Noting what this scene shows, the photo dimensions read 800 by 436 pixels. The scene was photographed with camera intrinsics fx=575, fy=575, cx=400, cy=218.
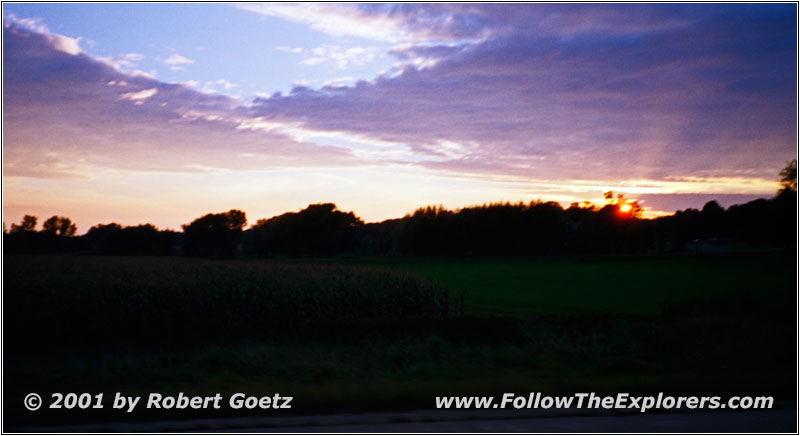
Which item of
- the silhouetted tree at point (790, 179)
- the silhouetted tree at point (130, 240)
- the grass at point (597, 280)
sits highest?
the silhouetted tree at point (790, 179)

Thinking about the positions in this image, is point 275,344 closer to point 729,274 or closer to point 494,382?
point 494,382

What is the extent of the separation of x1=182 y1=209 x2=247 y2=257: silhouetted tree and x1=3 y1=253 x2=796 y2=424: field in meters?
1.70

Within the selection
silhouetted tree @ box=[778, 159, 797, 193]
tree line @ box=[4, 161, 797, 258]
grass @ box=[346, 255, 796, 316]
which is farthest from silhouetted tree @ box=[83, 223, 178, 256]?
silhouetted tree @ box=[778, 159, 797, 193]

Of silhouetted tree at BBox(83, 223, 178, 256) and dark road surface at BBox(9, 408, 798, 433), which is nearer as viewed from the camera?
dark road surface at BBox(9, 408, 798, 433)

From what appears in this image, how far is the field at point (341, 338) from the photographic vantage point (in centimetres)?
706

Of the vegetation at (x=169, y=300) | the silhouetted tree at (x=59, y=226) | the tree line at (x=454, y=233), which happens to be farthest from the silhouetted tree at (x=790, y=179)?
the silhouetted tree at (x=59, y=226)

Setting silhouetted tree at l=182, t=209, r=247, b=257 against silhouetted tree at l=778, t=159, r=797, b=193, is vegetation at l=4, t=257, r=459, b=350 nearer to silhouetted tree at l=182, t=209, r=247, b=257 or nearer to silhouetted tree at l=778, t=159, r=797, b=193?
silhouetted tree at l=182, t=209, r=247, b=257

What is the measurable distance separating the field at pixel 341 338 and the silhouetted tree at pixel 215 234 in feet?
5.58

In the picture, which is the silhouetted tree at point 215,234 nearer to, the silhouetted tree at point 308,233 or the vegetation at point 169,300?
the silhouetted tree at point 308,233

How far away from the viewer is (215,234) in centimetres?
2150

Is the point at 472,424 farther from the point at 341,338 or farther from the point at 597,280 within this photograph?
the point at 597,280

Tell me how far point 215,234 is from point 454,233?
72.8 feet

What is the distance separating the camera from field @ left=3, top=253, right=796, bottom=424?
7.06m

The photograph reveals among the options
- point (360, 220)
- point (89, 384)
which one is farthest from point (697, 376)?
point (360, 220)
